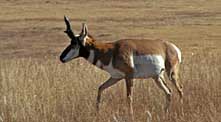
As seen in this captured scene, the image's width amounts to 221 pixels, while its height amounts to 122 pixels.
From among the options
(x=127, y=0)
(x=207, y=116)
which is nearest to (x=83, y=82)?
(x=207, y=116)

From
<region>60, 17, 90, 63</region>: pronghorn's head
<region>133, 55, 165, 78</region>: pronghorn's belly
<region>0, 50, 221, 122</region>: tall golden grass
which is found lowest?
<region>0, 50, 221, 122</region>: tall golden grass

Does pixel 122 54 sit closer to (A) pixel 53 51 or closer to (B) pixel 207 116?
(B) pixel 207 116

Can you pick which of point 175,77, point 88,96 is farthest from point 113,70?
point 175,77

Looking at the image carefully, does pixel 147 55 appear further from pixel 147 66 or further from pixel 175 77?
pixel 175 77

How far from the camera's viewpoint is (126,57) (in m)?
9.52

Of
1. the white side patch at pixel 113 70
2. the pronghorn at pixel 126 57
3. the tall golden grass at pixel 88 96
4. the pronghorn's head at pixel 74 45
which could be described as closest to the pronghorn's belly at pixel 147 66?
the pronghorn at pixel 126 57

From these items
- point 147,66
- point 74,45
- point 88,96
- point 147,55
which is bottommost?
point 88,96

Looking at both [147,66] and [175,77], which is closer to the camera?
[147,66]

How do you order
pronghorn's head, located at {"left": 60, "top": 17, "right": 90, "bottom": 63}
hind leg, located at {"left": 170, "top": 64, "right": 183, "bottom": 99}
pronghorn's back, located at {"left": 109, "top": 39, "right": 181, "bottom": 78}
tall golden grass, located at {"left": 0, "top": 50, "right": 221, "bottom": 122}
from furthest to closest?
hind leg, located at {"left": 170, "top": 64, "right": 183, "bottom": 99} → pronghorn's back, located at {"left": 109, "top": 39, "right": 181, "bottom": 78} → pronghorn's head, located at {"left": 60, "top": 17, "right": 90, "bottom": 63} → tall golden grass, located at {"left": 0, "top": 50, "right": 221, "bottom": 122}

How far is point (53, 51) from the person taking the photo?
29719mm

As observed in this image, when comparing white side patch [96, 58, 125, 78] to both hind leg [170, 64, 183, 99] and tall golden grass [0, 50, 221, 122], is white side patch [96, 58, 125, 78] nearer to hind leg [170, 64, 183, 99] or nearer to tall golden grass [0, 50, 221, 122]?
tall golden grass [0, 50, 221, 122]

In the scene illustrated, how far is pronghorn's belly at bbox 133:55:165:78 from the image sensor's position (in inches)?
379

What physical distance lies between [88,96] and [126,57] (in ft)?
3.00

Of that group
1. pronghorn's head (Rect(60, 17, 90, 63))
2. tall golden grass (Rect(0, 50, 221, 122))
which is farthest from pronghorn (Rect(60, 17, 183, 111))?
tall golden grass (Rect(0, 50, 221, 122))
